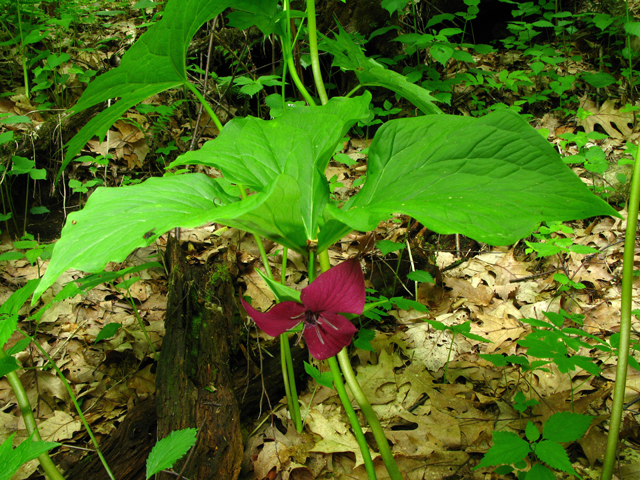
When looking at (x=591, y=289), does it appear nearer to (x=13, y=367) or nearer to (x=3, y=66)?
(x=13, y=367)

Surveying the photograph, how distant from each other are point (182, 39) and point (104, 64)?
299 cm

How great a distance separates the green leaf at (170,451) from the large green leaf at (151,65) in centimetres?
74

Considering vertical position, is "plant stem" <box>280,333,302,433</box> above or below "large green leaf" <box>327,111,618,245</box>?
below

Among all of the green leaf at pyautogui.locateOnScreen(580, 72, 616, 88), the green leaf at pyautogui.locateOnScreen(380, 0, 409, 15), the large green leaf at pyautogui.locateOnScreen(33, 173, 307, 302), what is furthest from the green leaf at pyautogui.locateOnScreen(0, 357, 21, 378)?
the green leaf at pyautogui.locateOnScreen(580, 72, 616, 88)

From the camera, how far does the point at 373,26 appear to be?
10.6 feet

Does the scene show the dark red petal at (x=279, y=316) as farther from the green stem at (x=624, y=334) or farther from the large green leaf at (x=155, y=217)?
the green stem at (x=624, y=334)

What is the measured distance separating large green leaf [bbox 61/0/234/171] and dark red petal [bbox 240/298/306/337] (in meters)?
0.66

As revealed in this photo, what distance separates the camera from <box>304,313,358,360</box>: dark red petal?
2.15 ft

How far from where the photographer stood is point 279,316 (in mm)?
666

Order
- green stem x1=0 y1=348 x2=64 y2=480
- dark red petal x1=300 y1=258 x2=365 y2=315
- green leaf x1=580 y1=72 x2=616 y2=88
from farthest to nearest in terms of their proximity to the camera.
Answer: green leaf x1=580 y1=72 x2=616 y2=88, green stem x1=0 y1=348 x2=64 y2=480, dark red petal x1=300 y1=258 x2=365 y2=315

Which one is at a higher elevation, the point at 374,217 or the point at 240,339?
the point at 374,217

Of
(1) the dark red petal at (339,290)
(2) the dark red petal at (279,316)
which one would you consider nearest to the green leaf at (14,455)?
(2) the dark red petal at (279,316)

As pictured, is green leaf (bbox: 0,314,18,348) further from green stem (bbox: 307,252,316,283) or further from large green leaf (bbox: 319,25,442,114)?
large green leaf (bbox: 319,25,442,114)

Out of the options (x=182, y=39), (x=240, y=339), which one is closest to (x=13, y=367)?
(x=240, y=339)
